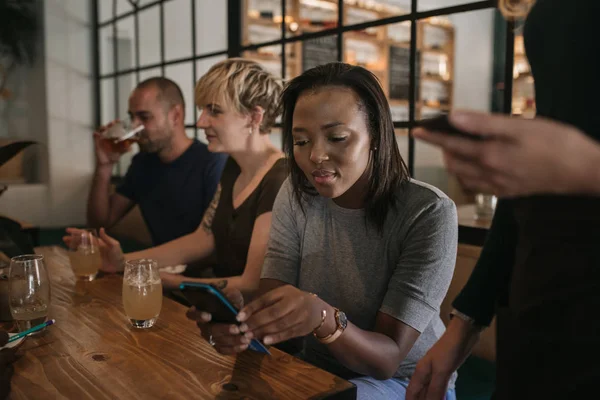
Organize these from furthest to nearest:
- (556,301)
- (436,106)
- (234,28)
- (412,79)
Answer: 1. (436,106)
2. (234,28)
3. (412,79)
4. (556,301)

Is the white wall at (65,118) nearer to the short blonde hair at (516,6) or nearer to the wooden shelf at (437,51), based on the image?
the wooden shelf at (437,51)

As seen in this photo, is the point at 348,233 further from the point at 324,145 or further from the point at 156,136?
the point at 156,136

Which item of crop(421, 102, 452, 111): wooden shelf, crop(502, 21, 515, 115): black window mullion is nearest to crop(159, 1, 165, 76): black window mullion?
crop(421, 102, 452, 111): wooden shelf

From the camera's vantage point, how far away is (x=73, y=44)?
5562 mm

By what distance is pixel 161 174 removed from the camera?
247 cm

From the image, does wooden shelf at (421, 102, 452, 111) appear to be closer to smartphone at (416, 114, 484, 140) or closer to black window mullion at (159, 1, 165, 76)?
black window mullion at (159, 1, 165, 76)

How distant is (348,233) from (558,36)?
67 centimetres

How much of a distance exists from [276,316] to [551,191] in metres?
0.47

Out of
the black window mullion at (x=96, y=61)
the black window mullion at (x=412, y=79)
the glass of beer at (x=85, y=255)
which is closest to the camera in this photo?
the glass of beer at (x=85, y=255)

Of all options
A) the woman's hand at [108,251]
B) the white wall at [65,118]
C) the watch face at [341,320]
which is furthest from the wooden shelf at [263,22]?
the watch face at [341,320]

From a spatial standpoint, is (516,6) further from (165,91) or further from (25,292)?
(165,91)

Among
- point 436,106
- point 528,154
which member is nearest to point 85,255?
point 528,154

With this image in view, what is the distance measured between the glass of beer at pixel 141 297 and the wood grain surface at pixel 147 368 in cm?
2

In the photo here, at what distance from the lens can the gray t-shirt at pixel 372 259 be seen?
3.61ft
